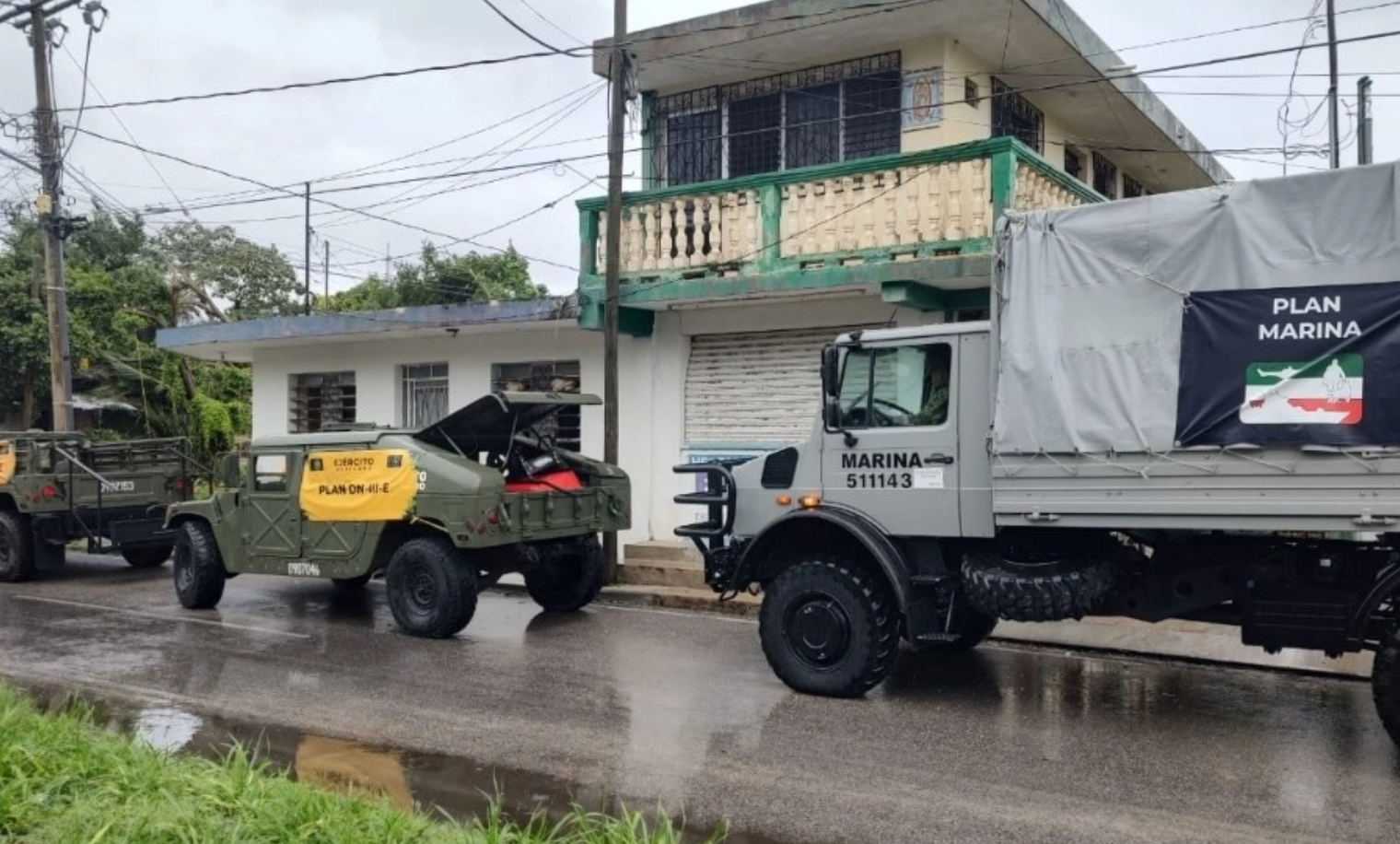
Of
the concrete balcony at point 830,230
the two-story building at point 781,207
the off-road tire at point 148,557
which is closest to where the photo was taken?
the concrete balcony at point 830,230

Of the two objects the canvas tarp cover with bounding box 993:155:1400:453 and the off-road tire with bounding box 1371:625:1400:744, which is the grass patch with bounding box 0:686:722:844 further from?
the off-road tire with bounding box 1371:625:1400:744

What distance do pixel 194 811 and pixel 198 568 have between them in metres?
7.27

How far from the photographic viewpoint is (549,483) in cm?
1033

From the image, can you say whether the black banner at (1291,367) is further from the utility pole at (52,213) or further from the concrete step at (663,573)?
the utility pole at (52,213)

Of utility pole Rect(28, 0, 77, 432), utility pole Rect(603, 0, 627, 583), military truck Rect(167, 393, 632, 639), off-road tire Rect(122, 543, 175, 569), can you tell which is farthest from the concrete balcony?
utility pole Rect(28, 0, 77, 432)

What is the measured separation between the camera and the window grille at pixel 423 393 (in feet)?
54.6

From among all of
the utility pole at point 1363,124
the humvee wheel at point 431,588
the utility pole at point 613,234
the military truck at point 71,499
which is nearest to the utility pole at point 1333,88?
the utility pole at point 1363,124

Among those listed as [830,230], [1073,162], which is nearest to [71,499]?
[830,230]

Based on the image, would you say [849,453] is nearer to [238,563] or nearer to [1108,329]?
[1108,329]

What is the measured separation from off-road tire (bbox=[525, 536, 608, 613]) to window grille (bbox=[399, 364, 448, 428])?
607 cm

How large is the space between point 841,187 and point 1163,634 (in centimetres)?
545

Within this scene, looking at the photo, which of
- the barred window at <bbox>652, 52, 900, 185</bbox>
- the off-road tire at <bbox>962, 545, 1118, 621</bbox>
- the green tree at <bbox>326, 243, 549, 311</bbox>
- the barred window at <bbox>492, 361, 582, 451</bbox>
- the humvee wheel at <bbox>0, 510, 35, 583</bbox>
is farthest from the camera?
the green tree at <bbox>326, 243, 549, 311</bbox>

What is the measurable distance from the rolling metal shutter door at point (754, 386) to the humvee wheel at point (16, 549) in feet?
26.6

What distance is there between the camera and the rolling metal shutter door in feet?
43.2
